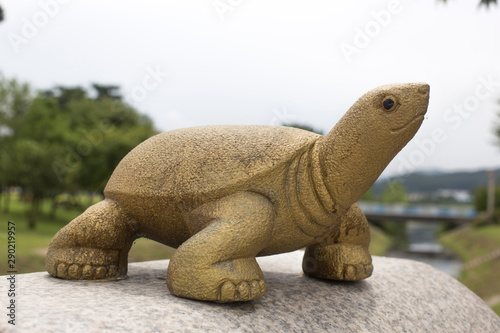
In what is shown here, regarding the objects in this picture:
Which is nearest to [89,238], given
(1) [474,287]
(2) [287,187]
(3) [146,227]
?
(3) [146,227]

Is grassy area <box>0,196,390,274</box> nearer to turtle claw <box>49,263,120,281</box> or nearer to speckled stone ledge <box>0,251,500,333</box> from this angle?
turtle claw <box>49,263,120,281</box>

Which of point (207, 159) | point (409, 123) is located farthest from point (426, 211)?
point (207, 159)

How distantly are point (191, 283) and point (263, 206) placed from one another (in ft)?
1.97

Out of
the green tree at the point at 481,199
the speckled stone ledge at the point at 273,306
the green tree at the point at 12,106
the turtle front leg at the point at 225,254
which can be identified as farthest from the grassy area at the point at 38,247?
the green tree at the point at 481,199

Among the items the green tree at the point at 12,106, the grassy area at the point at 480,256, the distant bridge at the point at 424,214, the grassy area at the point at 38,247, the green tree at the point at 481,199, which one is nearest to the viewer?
the grassy area at the point at 38,247

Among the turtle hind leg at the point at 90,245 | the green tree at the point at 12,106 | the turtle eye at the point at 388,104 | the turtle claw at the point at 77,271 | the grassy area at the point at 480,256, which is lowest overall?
the grassy area at the point at 480,256

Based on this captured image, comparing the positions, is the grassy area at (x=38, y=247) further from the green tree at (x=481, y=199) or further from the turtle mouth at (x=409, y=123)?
the green tree at (x=481, y=199)

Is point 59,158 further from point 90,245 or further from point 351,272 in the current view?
point 351,272

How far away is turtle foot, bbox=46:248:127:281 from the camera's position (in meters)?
2.78

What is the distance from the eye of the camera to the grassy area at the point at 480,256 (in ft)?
35.7

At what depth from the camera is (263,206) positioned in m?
2.51

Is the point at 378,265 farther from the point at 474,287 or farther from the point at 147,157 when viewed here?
the point at 474,287

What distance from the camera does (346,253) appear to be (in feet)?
10.4

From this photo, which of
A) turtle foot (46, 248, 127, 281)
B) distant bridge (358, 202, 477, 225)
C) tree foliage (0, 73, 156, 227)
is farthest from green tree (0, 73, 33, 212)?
distant bridge (358, 202, 477, 225)
